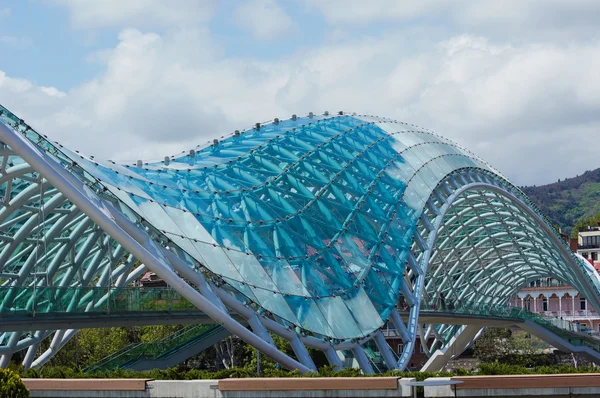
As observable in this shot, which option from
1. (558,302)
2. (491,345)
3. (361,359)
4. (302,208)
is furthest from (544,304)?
(361,359)

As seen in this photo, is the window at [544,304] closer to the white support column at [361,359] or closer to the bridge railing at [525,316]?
the bridge railing at [525,316]

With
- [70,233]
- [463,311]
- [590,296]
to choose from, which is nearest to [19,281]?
[70,233]

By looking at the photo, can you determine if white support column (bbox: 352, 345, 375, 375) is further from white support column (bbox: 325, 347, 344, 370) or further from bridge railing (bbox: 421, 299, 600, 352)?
bridge railing (bbox: 421, 299, 600, 352)

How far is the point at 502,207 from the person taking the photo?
8600cm

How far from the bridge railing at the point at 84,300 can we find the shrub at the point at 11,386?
13.0 meters

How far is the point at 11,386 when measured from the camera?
78.3ft

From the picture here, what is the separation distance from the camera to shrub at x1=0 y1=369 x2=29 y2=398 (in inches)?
934

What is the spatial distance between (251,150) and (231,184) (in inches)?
267

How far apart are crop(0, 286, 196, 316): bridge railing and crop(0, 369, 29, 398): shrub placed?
13005 mm

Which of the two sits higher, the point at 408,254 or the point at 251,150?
the point at 251,150

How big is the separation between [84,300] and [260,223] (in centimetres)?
1228

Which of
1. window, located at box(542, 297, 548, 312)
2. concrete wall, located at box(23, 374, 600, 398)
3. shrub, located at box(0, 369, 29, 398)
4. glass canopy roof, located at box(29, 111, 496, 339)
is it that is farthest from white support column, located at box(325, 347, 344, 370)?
window, located at box(542, 297, 548, 312)

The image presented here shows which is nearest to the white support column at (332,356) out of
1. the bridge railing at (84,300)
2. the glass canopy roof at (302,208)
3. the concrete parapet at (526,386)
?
the glass canopy roof at (302,208)

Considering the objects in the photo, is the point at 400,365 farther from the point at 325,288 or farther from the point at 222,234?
the point at 222,234
